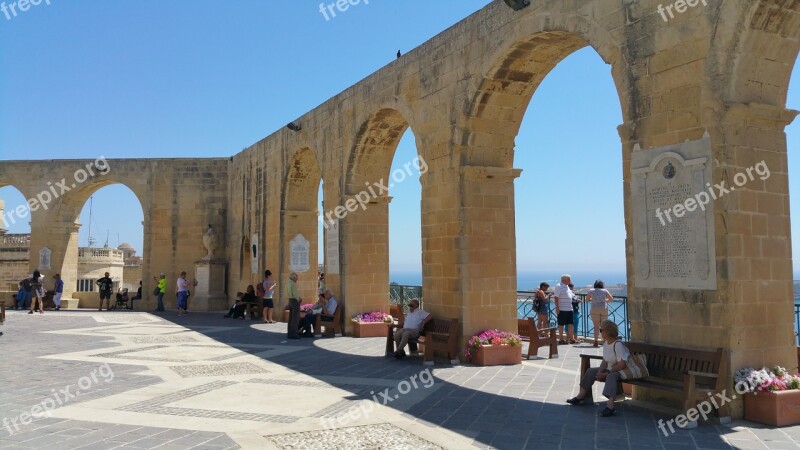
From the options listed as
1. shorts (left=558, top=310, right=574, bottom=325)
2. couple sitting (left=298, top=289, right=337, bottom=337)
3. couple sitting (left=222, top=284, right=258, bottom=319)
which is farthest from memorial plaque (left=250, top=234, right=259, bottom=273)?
shorts (left=558, top=310, right=574, bottom=325)

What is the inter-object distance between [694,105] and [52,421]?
656cm

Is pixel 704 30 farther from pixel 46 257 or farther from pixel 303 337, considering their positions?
pixel 46 257

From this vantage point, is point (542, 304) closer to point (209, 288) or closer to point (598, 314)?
point (598, 314)

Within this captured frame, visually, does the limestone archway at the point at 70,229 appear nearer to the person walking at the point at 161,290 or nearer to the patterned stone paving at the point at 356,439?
the person walking at the point at 161,290

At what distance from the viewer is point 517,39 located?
822 cm

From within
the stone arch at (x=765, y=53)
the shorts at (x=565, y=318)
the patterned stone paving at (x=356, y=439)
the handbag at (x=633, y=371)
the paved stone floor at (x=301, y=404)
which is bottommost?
the patterned stone paving at (x=356, y=439)

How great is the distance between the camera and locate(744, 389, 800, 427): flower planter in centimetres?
532

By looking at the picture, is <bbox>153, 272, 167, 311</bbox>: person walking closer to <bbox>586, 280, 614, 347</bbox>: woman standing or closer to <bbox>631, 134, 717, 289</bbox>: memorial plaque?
<bbox>586, 280, 614, 347</bbox>: woman standing

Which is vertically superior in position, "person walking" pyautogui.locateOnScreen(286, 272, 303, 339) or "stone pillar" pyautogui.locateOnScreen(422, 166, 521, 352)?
"stone pillar" pyautogui.locateOnScreen(422, 166, 521, 352)

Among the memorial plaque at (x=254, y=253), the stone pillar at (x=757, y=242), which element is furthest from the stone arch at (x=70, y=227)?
the stone pillar at (x=757, y=242)

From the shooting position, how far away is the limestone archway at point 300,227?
15.9 m

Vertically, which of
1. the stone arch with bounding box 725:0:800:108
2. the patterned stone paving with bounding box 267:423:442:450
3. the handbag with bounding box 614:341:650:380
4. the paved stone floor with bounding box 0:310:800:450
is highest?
the stone arch with bounding box 725:0:800:108

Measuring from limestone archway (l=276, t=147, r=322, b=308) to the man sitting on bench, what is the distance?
22.5 feet

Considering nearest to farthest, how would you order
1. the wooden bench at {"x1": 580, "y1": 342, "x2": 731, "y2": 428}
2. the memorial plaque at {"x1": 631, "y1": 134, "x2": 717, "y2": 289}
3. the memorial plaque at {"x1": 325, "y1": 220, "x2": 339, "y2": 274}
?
the wooden bench at {"x1": 580, "y1": 342, "x2": 731, "y2": 428} → the memorial plaque at {"x1": 631, "y1": 134, "x2": 717, "y2": 289} → the memorial plaque at {"x1": 325, "y1": 220, "x2": 339, "y2": 274}
